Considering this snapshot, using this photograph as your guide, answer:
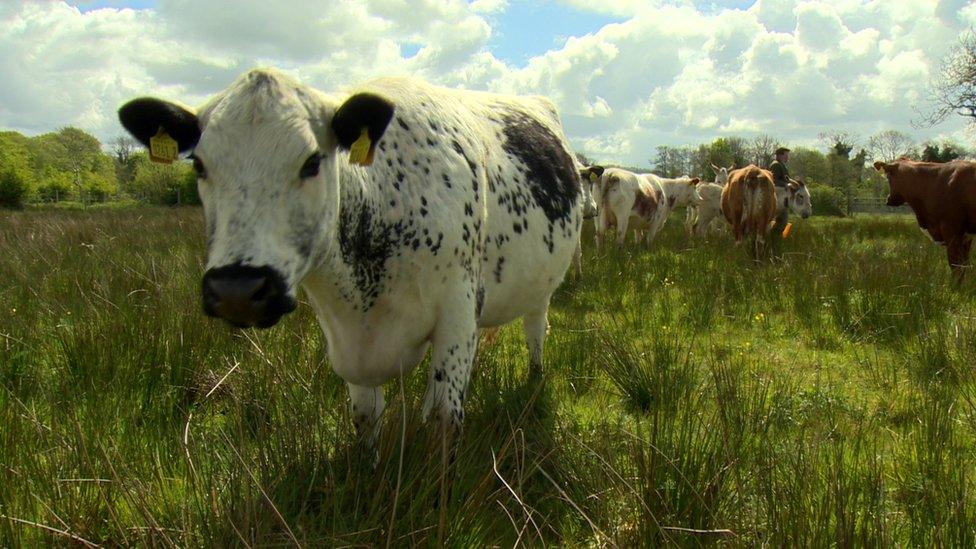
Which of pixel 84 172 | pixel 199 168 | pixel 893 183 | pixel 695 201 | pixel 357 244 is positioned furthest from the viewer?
pixel 84 172

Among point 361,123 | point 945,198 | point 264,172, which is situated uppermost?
point 361,123

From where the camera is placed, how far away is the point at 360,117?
8.21 feet

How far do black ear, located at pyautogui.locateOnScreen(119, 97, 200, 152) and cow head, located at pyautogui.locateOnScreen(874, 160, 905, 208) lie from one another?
10.8 metres

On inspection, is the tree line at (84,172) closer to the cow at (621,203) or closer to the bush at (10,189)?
the bush at (10,189)

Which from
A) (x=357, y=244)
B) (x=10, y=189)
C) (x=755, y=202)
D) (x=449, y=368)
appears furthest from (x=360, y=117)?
(x=10, y=189)

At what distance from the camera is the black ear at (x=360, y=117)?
2477mm

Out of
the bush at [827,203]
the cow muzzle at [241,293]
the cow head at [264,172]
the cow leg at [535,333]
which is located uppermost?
the cow head at [264,172]

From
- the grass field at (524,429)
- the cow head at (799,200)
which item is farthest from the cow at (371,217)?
the cow head at (799,200)

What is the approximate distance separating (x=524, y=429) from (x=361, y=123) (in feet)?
5.69

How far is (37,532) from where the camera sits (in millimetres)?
2172

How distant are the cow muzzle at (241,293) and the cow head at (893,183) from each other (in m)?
10.9

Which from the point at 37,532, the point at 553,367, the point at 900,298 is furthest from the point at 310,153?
the point at 900,298

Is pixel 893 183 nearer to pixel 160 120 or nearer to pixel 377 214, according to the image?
pixel 377 214

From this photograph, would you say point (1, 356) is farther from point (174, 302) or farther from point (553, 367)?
point (553, 367)
